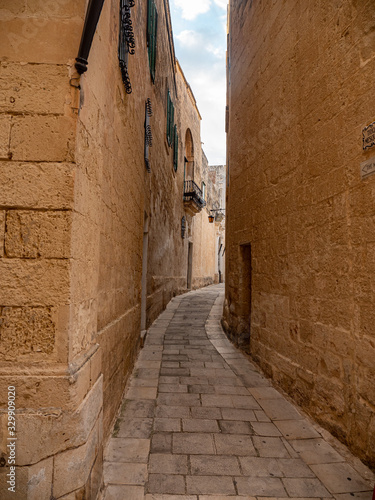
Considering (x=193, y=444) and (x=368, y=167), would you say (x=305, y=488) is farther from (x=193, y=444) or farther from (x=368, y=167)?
(x=368, y=167)

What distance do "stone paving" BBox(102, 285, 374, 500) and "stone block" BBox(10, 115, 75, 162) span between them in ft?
7.44

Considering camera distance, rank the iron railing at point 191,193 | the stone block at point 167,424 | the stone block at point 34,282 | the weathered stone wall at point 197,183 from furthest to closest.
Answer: the iron railing at point 191,193 → the weathered stone wall at point 197,183 → the stone block at point 167,424 → the stone block at point 34,282

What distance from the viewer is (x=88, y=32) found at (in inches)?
68.4

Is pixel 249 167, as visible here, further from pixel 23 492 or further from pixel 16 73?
pixel 23 492

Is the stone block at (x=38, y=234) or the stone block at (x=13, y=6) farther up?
the stone block at (x=13, y=6)

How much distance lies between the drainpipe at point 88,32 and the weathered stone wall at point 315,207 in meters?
2.35

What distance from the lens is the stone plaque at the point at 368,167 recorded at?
106 inches

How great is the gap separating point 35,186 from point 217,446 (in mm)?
2621

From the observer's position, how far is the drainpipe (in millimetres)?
1674

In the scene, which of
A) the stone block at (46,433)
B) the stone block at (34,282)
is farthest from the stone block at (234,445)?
the stone block at (34,282)

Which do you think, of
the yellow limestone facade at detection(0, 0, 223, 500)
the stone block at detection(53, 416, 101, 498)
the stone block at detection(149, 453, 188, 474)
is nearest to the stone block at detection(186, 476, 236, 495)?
the stone block at detection(149, 453, 188, 474)

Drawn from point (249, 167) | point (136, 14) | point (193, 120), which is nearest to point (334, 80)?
point (249, 167)

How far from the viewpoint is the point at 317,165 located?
355 centimetres

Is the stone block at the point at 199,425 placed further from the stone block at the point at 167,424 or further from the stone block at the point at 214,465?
the stone block at the point at 214,465
